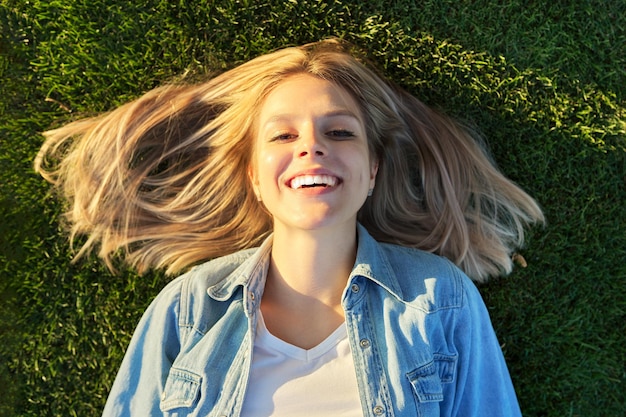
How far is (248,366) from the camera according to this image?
2.72 meters

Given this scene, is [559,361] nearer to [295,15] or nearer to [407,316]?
[407,316]

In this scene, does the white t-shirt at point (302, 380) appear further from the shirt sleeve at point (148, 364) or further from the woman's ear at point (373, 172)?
the woman's ear at point (373, 172)

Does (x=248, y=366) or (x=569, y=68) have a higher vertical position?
(x=569, y=68)

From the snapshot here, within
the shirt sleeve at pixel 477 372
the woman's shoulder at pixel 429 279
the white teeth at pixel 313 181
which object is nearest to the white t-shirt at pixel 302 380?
the woman's shoulder at pixel 429 279

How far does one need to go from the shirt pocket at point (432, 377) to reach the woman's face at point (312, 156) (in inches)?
29.4

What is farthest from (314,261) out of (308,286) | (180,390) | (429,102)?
(429,102)

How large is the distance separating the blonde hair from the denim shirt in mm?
321

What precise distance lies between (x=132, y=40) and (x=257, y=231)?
1204mm

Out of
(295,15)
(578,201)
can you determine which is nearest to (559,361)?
(578,201)

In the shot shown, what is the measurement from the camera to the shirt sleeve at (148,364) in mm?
2840

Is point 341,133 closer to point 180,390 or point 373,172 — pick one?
point 373,172

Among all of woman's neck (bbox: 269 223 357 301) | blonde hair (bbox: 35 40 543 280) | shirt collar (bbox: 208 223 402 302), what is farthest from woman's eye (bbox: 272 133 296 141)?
shirt collar (bbox: 208 223 402 302)

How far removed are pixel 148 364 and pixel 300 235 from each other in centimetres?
94

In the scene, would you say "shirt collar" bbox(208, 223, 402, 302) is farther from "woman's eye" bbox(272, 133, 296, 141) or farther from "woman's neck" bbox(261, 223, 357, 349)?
"woman's eye" bbox(272, 133, 296, 141)
